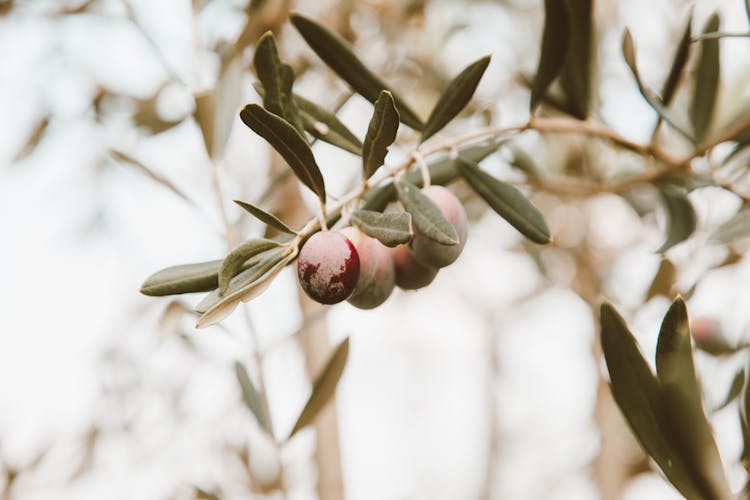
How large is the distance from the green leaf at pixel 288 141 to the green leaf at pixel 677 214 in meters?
0.42

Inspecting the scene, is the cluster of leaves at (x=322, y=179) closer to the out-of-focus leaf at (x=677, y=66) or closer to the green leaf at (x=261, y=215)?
the green leaf at (x=261, y=215)

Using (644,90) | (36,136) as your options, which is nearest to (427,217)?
(644,90)

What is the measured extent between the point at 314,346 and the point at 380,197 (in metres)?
0.61

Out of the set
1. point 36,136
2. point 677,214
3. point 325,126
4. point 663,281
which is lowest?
point 36,136

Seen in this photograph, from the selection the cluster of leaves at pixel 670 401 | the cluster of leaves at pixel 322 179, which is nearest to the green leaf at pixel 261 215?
the cluster of leaves at pixel 322 179

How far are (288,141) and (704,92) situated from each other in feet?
1.63

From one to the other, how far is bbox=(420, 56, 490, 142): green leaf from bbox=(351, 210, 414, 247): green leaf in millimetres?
130

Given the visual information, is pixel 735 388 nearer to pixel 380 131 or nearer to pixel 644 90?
pixel 644 90

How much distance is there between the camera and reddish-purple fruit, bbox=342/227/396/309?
48cm

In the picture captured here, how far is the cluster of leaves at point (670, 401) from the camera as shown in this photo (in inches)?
16.3

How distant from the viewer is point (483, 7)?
1.83m

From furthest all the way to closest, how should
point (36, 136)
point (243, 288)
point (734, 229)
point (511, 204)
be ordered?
point (36, 136) < point (734, 229) < point (511, 204) < point (243, 288)

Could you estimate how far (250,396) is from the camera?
717 millimetres

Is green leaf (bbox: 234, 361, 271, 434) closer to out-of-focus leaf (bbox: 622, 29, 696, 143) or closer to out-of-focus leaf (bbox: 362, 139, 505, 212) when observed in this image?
out-of-focus leaf (bbox: 362, 139, 505, 212)
